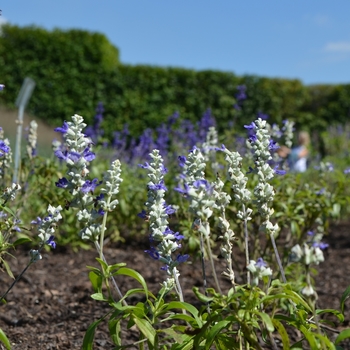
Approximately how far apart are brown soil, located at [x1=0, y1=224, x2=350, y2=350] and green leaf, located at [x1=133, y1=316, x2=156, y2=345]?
89 centimetres

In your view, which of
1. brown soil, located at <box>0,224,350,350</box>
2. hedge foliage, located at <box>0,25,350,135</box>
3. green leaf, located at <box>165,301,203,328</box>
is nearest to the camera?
green leaf, located at <box>165,301,203,328</box>

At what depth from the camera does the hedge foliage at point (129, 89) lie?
1616cm

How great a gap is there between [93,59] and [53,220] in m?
15.1

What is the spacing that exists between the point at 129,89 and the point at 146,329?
1473cm

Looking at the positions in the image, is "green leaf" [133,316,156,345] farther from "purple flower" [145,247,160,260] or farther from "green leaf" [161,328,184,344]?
"purple flower" [145,247,160,260]

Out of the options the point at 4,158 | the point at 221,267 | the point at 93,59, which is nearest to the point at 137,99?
the point at 93,59

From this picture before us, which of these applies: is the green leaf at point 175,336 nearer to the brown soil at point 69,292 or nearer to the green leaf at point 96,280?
the green leaf at point 96,280

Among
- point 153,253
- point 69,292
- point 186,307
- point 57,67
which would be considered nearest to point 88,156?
point 153,253

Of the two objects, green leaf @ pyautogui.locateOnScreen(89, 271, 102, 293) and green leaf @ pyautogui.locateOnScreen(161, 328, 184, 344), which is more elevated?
green leaf @ pyautogui.locateOnScreen(89, 271, 102, 293)

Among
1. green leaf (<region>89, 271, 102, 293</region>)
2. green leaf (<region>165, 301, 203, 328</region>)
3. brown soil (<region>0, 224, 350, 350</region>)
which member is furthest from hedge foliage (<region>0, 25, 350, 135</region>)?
green leaf (<region>165, 301, 203, 328</region>)

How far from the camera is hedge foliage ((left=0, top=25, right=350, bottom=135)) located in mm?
16156

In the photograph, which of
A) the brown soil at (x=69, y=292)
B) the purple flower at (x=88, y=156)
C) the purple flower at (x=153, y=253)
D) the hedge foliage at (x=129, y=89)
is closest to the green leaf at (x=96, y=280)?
the purple flower at (x=153, y=253)

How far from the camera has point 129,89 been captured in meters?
16.3

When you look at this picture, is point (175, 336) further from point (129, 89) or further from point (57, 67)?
point (57, 67)
